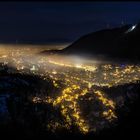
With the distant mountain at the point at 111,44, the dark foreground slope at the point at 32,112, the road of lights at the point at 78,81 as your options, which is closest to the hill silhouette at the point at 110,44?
the distant mountain at the point at 111,44

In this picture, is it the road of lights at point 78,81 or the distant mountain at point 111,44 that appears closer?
the road of lights at point 78,81

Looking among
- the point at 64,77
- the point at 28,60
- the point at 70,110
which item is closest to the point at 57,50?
the point at 28,60

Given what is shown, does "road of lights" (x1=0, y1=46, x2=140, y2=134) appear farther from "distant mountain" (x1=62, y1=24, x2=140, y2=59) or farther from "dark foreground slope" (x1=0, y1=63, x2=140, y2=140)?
"distant mountain" (x1=62, y1=24, x2=140, y2=59)

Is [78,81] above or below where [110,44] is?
below

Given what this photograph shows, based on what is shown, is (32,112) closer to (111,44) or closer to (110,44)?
(111,44)

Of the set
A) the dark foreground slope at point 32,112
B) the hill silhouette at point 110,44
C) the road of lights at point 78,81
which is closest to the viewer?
the dark foreground slope at point 32,112

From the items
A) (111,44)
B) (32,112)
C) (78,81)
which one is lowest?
(32,112)

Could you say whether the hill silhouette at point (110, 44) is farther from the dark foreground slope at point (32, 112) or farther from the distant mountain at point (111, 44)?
the dark foreground slope at point (32, 112)

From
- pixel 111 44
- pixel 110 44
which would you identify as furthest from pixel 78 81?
pixel 110 44

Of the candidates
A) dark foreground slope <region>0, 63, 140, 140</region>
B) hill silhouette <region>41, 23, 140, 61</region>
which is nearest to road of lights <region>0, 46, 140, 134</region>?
dark foreground slope <region>0, 63, 140, 140</region>
